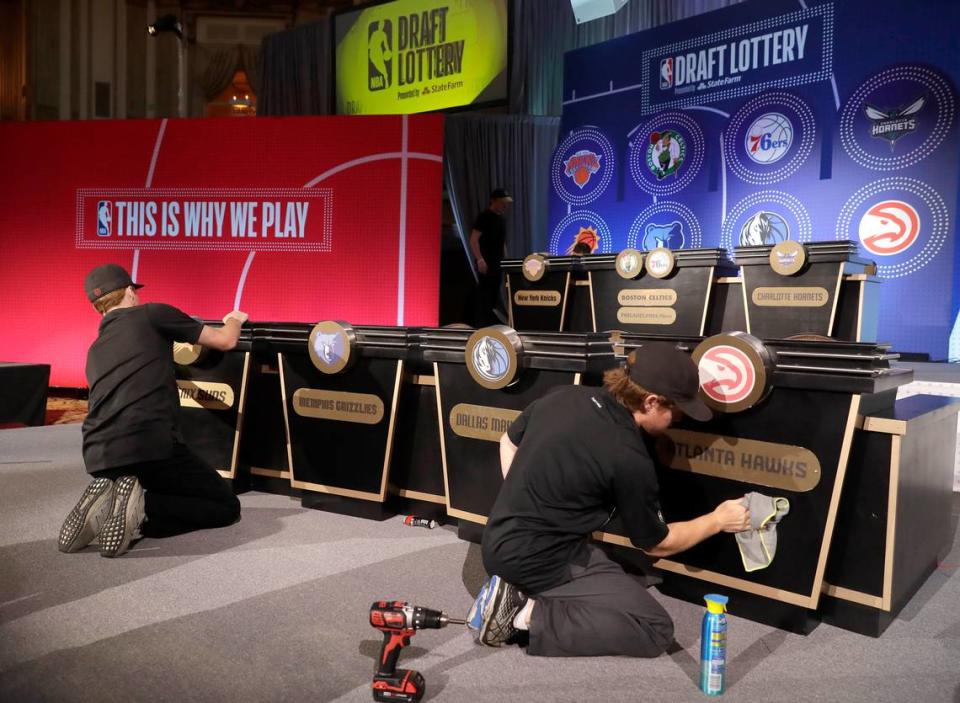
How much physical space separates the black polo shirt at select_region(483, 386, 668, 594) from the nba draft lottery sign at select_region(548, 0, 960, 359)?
521cm

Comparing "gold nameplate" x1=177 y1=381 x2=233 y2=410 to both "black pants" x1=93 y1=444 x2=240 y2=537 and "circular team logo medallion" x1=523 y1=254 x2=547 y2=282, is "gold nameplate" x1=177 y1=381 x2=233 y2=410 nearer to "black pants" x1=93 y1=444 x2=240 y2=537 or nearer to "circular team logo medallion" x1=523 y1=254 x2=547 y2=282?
"black pants" x1=93 y1=444 x2=240 y2=537

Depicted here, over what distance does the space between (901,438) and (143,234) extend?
668 centimetres

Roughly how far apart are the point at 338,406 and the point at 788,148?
5.40 m

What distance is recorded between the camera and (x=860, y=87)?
6.52m

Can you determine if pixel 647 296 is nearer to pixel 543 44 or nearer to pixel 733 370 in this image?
pixel 733 370

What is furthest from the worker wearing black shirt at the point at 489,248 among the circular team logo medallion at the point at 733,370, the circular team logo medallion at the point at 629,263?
the circular team logo medallion at the point at 733,370

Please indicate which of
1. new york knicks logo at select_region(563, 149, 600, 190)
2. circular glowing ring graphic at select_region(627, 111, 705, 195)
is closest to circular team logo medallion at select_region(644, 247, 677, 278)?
circular glowing ring graphic at select_region(627, 111, 705, 195)

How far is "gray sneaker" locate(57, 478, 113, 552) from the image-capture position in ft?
9.52

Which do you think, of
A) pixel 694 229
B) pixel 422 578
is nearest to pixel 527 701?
pixel 422 578

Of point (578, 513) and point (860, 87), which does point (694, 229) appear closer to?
point (860, 87)

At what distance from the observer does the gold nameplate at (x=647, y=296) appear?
212 inches

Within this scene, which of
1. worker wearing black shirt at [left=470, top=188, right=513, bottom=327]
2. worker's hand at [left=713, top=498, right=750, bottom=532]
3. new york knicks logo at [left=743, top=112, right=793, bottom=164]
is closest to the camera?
worker's hand at [left=713, top=498, right=750, bottom=532]

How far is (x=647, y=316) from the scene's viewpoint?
554 centimetres

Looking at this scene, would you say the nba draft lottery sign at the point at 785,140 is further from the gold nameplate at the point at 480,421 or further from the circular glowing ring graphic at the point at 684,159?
the gold nameplate at the point at 480,421
